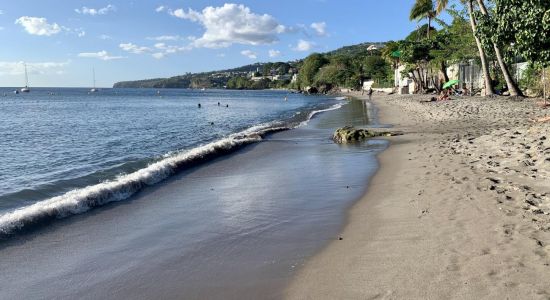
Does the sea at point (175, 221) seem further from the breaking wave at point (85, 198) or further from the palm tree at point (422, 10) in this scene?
the palm tree at point (422, 10)

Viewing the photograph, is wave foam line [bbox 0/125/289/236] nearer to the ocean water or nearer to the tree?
the ocean water

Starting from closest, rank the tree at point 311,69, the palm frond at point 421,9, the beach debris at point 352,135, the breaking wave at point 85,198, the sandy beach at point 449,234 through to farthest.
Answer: the sandy beach at point 449,234, the breaking wave at point 85,198, the beach debris at point 352,135, the palm frond at point 421,9, the tree at point 311,69

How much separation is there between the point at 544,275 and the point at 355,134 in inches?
559

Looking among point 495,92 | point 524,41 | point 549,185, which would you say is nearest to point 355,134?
point 524,41

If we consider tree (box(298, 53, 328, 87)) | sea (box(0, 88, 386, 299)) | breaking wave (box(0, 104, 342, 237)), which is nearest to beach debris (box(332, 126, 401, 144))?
sea (box(0, 88, 386, 299))

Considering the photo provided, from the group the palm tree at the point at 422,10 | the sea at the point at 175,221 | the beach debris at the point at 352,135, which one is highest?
the palm tree at the point at 422,10

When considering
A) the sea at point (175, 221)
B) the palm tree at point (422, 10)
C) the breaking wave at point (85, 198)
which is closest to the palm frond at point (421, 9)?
the palm tree at point (422, 10)

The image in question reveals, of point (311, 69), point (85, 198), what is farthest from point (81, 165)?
point (311, 69)

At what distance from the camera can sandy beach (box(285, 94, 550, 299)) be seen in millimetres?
4801

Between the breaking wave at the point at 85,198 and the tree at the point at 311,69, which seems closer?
the breaking wave at the point at 85,198

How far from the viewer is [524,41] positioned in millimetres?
16219

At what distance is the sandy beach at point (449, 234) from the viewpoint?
4801mm

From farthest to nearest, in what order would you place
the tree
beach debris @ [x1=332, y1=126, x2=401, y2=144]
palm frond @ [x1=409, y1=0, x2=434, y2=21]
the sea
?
1. the tree
2. palm frond @ [x1=409, y1=0, x2=434, y2=21]
3. beach debris @ [x1=332, y1=126, x2=401, y2=144]
4. the sea

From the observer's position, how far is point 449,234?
6.32m
